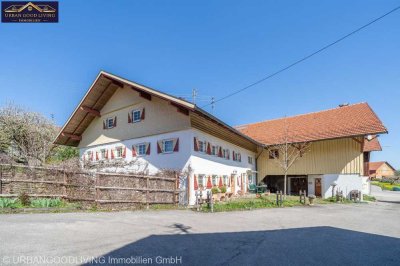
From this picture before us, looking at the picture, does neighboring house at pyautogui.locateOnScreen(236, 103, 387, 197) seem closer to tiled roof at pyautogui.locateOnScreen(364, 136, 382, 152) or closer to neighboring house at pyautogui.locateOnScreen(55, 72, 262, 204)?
tiled roof at pyautogui.locateOnScreen(364, 136, 382, 152)

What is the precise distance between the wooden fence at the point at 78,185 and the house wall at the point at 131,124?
526 centimetres

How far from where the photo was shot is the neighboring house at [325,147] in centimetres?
2358

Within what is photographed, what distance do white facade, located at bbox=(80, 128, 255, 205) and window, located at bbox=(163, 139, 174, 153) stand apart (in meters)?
0.23

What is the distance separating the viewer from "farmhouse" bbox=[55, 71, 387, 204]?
61.4 feet

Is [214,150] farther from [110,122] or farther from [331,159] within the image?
[331,159]

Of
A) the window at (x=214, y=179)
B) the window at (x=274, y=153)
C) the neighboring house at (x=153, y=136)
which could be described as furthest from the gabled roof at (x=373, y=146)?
the window at (x=214, y=179)

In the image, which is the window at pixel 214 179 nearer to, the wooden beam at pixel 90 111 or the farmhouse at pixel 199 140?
the farmhouse at pixel 199 140

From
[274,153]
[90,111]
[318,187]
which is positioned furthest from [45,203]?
[318,187]

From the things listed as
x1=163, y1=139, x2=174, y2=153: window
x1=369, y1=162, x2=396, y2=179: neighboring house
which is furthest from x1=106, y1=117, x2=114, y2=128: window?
x1=369, y1=162, x2=396, y2=179: neighboring house

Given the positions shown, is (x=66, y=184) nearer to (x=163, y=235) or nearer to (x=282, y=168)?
(x=163, y=235)

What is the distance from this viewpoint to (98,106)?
24.9 meters

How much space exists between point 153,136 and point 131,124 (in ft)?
9.29

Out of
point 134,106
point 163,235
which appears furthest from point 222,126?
point 163,235

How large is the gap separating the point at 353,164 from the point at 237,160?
32.0 feet
